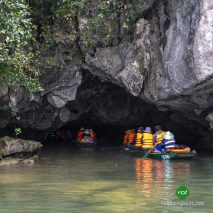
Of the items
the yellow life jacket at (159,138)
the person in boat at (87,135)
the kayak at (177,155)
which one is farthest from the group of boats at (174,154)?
the person in boat at (87,135)

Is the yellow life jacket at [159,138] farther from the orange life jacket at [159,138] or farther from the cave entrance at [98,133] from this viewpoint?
the cave entrance at [98,133]

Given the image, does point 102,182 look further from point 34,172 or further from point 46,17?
point 46,17

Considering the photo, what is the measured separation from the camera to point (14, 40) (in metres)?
13.0

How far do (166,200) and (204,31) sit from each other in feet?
22.2

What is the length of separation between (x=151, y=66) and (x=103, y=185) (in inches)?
270

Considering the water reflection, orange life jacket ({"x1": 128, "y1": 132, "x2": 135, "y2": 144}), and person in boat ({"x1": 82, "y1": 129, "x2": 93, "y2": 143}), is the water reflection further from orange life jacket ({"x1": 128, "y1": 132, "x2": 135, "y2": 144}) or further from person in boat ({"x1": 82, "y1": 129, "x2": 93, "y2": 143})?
person in boat ({"x1": 82, "y1": 129, "x2": 93, "y2": 143})

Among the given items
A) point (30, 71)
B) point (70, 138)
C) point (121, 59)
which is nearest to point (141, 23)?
point (121, 59)

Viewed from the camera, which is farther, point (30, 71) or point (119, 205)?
point (30, 71)

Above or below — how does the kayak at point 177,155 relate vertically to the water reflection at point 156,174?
above

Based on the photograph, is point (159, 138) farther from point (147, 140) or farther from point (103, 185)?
point (103, 185)

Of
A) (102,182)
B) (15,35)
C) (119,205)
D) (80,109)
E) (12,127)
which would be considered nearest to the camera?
(119,205)

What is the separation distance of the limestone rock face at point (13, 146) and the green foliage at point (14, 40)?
3.13 m

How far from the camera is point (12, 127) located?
25859 mm

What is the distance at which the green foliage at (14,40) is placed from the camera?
12742 millimetres
